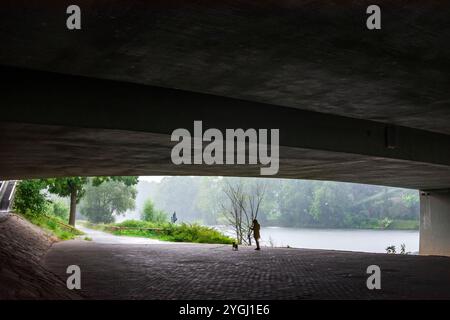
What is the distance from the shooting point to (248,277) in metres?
10.9

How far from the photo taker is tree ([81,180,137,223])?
6531 cm

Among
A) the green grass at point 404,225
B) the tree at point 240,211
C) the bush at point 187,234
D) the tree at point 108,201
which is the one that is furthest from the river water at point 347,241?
the tree at point 108,201

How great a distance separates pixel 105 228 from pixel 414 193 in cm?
7670

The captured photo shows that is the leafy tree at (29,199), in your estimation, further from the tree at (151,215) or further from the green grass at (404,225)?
the green grass at (404,225)

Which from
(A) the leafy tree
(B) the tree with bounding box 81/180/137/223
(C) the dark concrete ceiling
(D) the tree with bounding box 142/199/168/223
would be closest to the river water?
(D) the tree with bounding box 142/199/168/223

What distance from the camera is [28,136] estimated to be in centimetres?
969

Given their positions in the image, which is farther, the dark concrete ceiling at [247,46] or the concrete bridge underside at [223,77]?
the concrete bridge underside at [223,77]

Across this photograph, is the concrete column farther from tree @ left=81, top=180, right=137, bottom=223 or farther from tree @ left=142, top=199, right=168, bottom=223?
tree @ left=81, top=180, right=137, bottom=223

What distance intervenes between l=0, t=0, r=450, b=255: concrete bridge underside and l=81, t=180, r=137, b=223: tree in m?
52.7

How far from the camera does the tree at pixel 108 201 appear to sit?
6531cm

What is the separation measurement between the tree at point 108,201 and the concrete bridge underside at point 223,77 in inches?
2075

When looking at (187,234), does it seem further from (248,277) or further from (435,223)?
(248,277)

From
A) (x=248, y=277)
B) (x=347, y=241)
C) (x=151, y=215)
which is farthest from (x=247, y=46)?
(x=347, y=241)

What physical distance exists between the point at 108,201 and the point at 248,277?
57936 millimetres
